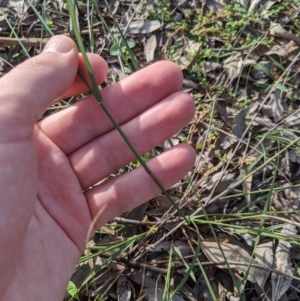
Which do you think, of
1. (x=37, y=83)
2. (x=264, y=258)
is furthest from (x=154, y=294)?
(x=37, y=83)

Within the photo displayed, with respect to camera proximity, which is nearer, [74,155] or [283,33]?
[74,155]

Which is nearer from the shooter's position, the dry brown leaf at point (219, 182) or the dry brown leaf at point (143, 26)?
the dry brown leaf at point (219, 182)

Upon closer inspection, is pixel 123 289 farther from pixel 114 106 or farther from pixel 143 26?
pixel 143 26

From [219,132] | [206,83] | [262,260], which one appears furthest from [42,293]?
[206,83]

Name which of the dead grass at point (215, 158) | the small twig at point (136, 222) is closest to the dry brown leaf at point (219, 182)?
the dead grass at point (215, 158)

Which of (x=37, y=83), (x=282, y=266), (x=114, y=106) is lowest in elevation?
(x=282, y=266)

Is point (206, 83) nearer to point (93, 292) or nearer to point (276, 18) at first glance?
point (276, 18)

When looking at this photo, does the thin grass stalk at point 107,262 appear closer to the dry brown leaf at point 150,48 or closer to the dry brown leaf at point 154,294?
the dry brown leaf at point 154,294

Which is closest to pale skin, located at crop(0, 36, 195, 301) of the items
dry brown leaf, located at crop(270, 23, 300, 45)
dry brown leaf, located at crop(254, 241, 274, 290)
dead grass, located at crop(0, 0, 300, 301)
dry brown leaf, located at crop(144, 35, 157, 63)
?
dead grass, located at crop(0, 0, 300, 301)
